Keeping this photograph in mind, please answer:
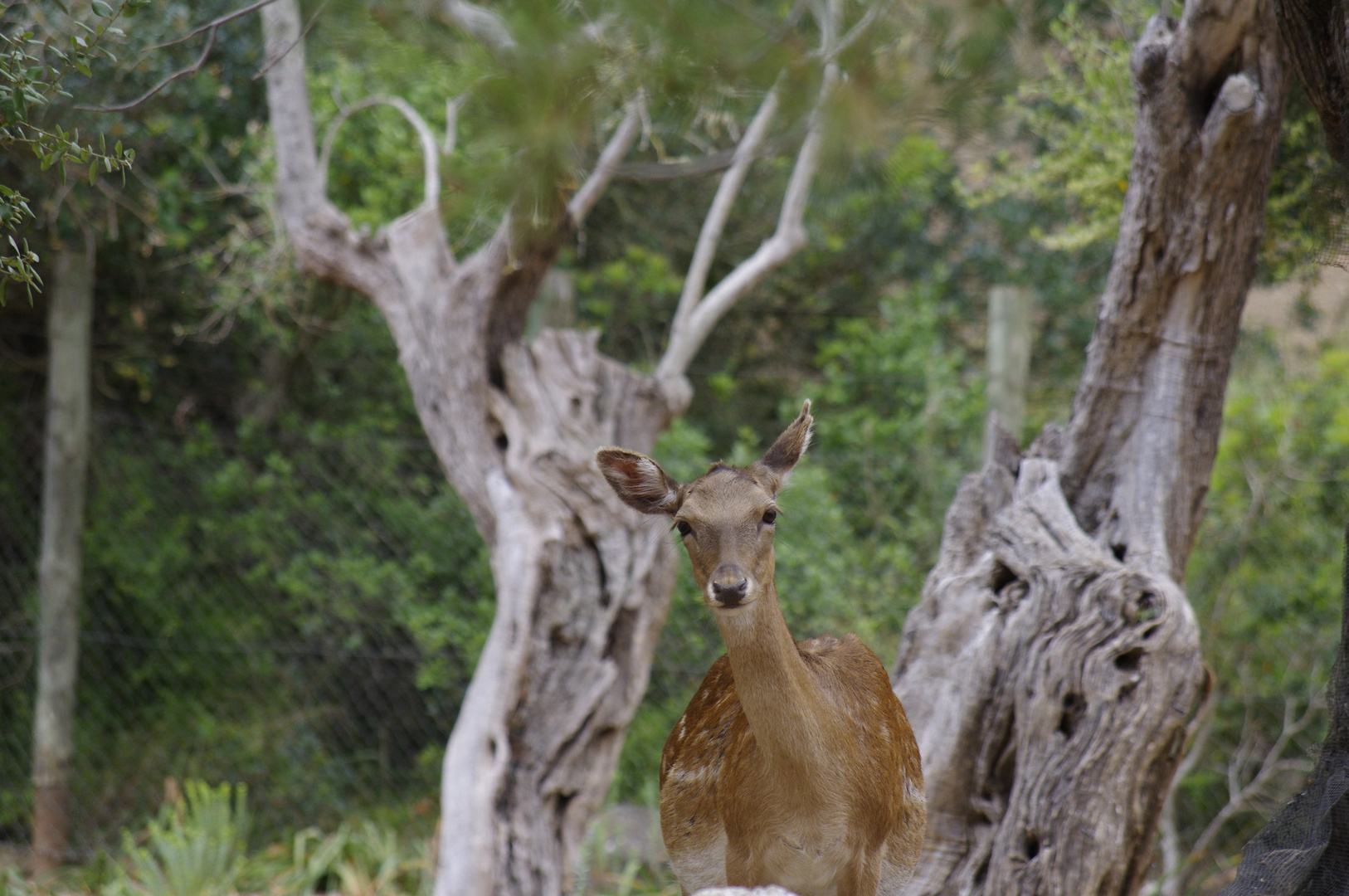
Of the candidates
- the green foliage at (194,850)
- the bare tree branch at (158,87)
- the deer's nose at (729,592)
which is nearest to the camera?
the bare tree branch at (158,87)

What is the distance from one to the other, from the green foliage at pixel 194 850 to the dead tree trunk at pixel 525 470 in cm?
128

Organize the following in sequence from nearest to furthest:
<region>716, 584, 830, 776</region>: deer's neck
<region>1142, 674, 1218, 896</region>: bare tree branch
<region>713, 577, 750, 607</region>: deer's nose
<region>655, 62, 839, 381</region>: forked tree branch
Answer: <region>713, 577, 750, 607</region>: deer's nose
<region>716, 584, 830, 776</region>: deer's neck
<region>1142, 674, 1218, 896</region>: bare tree branch
<region>655, 62, 839, 381</region>: forked tree branch

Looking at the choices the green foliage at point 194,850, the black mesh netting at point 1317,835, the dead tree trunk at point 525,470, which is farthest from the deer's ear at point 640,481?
the green foliage at point 194,850

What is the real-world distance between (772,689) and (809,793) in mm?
245

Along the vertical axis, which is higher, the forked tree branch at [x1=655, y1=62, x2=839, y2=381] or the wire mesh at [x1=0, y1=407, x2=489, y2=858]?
the forked tree branch at [x1=655, y1=62, x2=839, y2=381]

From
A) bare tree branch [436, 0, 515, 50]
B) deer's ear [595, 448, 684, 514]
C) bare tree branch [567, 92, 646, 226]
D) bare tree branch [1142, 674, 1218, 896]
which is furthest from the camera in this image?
bare tree branch [1142, 674, 1218, 896]

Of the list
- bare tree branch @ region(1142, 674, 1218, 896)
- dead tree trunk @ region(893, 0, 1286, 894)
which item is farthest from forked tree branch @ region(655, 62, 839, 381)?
bare tree branch @ region(1142, 674, 1218, 896)

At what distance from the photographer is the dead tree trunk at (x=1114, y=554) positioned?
306 cm

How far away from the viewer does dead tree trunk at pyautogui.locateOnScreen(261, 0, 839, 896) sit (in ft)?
14.5

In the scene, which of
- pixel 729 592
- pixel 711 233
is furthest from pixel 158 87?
pixel 711 233

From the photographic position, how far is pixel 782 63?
2.55 metres

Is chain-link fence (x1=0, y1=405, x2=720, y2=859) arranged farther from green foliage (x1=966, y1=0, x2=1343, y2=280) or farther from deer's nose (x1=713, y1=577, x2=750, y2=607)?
deer's nose (x1=713, y1=577, x2=750, y2=607)

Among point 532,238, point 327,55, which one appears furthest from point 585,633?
point 327,55

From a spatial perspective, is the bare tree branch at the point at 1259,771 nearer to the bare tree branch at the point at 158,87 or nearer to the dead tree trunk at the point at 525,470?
the dead tree trunk at the point at 525,470
